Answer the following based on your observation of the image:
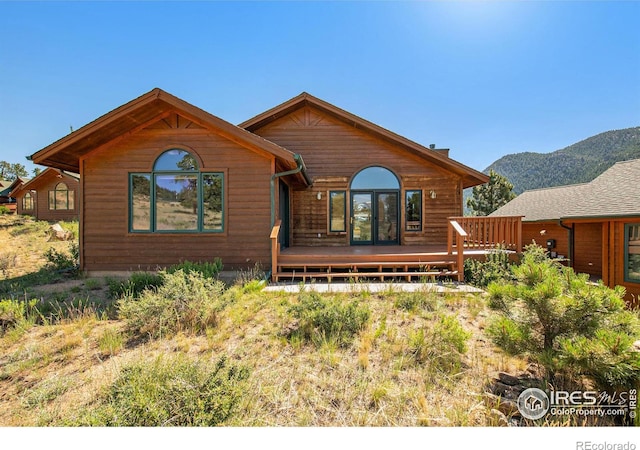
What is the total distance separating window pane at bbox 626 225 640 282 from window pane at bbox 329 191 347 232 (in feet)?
28.0

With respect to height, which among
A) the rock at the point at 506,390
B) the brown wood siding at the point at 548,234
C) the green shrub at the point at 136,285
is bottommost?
the rock at the point at 506,390

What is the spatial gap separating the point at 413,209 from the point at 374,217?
55.6 inches

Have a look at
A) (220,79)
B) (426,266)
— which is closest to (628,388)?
(426,266)

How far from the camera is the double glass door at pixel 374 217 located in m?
9.35

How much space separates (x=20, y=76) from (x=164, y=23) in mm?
4545

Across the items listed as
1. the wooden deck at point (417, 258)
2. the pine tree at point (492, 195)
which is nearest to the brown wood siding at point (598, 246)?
the wooden deck at point (417, 258)

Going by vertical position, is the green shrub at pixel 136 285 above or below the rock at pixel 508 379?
above

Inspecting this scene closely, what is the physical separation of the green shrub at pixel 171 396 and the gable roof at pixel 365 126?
8224 mm

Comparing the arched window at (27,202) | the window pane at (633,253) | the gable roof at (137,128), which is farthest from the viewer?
the arched window at (27,202)

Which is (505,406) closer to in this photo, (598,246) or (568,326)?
(568,326)

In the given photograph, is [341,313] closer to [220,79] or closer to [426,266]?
[426,266]

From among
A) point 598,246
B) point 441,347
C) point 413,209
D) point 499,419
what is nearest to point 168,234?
point 441,347

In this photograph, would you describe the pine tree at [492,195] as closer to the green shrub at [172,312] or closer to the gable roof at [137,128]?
the gable roof at [137,128]

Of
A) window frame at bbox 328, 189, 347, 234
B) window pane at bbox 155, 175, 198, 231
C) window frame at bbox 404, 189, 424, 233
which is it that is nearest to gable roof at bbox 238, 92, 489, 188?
window frame at bbox 404, 189, 424, 233
